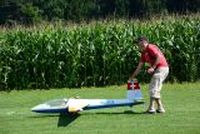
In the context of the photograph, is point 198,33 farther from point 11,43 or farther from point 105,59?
point 11,43

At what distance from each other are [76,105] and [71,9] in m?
53.0

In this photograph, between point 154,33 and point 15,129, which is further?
point 154,33

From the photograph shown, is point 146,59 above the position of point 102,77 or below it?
above

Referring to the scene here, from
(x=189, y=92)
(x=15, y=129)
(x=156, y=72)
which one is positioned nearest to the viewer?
(x=15, y=129)

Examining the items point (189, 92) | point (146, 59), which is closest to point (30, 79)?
point (189, 92)

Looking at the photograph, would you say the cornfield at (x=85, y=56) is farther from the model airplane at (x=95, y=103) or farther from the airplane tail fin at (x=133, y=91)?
the airplane tail fin at (x=133, y=91)

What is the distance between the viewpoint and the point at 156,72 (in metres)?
14.3

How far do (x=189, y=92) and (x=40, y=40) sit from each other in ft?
20.1

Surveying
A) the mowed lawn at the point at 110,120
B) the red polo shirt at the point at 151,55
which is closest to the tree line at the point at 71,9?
the mowed lawn at the point at 110,120

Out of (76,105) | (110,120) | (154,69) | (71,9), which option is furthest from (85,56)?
(71,9)

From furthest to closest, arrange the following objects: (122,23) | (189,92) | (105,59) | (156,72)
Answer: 1. (122,23)
2. (105,59)
3. (189,92)
4. (156,72)

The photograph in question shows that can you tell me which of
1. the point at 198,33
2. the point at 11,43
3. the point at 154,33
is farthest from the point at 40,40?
the point at 198,33

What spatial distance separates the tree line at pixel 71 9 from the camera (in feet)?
198

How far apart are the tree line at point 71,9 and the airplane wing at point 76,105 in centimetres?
4340
